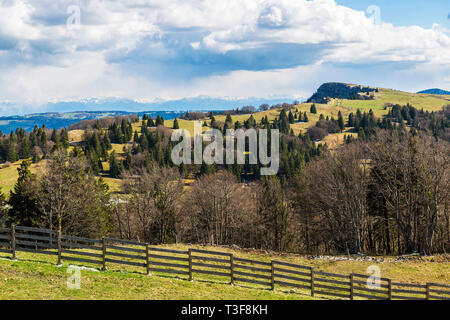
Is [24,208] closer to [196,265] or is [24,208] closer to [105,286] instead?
[196,265]

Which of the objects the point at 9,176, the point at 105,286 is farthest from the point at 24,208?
the point at 9,176

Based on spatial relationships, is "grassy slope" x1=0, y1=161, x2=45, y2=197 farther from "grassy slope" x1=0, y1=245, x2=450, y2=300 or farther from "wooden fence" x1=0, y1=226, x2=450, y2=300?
"grassy slope" x1=0, y1=245, x2=450, y2=300

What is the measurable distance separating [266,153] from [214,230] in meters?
110

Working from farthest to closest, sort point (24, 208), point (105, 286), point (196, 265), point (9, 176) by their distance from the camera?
point (9, 176), point (24, 208), point (196, 265), point (105, 286)

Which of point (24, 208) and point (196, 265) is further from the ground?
point (196, 265)

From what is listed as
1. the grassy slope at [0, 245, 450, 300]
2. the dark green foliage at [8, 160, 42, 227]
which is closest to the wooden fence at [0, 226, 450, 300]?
the grassy slope at [0, 245, 450, 300]

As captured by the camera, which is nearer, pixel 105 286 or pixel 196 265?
pixel 105 286

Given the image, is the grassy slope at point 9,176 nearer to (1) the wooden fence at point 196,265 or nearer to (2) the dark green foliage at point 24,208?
(2) the dark green foliage at point 24,208

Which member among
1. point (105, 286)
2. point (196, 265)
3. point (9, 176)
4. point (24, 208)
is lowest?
point (9, 176)

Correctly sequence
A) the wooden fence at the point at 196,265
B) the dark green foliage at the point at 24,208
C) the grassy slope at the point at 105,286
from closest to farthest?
the grassy slope at the point at 105,286, the wooden fence at the point at 196,265, the dark green foliage at the point at 24,208

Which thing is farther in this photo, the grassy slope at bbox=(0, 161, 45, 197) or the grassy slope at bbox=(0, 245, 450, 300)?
the grassy slope at bbox=(0, 161, 45, 197)

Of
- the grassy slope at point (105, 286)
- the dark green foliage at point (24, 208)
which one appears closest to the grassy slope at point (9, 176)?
the dark green foliage at point (24, 208)

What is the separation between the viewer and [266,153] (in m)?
164
